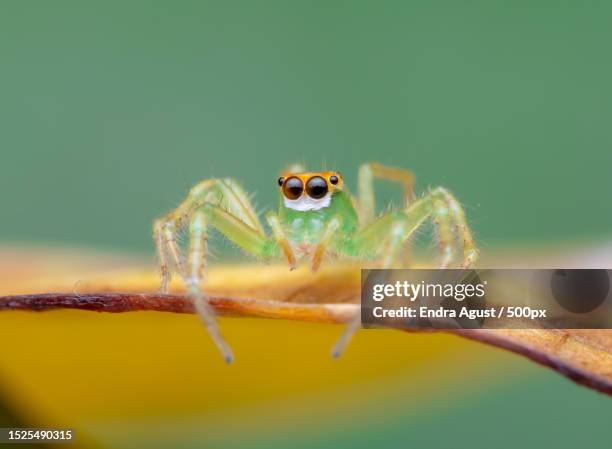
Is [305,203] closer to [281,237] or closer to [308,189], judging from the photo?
[308,189]

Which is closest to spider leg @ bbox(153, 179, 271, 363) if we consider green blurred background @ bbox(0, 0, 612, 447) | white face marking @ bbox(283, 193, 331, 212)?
white face marking @ bbox(283, 193, 331, 212)

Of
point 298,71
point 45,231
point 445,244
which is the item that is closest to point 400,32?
point 298,71

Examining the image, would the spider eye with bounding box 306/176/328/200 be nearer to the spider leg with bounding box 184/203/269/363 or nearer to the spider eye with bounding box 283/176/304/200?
the spider eye with bounding box 283/176/304/200

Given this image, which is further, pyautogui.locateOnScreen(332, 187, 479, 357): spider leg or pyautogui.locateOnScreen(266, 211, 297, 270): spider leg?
pyautogui.locateOnScreen(266, 211, 297, 270): spider leg

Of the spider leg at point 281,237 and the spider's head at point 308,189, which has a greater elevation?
the spider's head at point 308,189

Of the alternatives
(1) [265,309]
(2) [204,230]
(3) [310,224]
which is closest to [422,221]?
(3) [310,224]

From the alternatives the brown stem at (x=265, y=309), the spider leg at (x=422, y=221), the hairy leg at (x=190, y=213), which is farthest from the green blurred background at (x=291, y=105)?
the brown stem at (x=265, y=309)

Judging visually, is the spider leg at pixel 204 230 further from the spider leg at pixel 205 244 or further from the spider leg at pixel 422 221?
the spider leg at pixel 422 221
